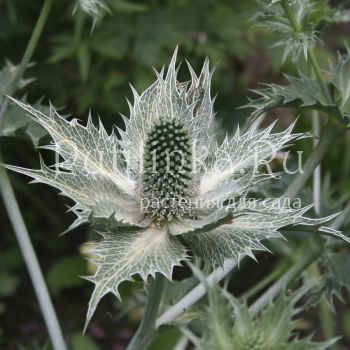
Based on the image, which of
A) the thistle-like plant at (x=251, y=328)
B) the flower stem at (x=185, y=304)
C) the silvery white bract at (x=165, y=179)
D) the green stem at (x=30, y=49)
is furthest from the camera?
the green stem at (x=30, y=49)

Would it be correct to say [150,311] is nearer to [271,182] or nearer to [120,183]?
[120,183]

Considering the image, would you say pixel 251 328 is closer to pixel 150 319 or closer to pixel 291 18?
pixel 150 319

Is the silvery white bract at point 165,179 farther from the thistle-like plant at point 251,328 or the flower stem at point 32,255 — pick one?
the flower stem at point 32,255

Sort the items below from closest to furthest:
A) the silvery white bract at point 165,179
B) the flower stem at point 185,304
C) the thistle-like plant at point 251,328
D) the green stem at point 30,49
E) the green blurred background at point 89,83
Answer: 1. the thistle-like plant at point 251,328
2. the silvery white bract at point 165,179
3. the flower stem at point 185,304
4. the green stem at point 30,49
5. the green blurred background at point 89,83

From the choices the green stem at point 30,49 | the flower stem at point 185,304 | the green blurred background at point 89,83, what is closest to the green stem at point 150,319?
the flower stem at point 185,304

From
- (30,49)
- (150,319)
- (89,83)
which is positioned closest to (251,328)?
(150,319)

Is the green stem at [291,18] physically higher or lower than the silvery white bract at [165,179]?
higher
